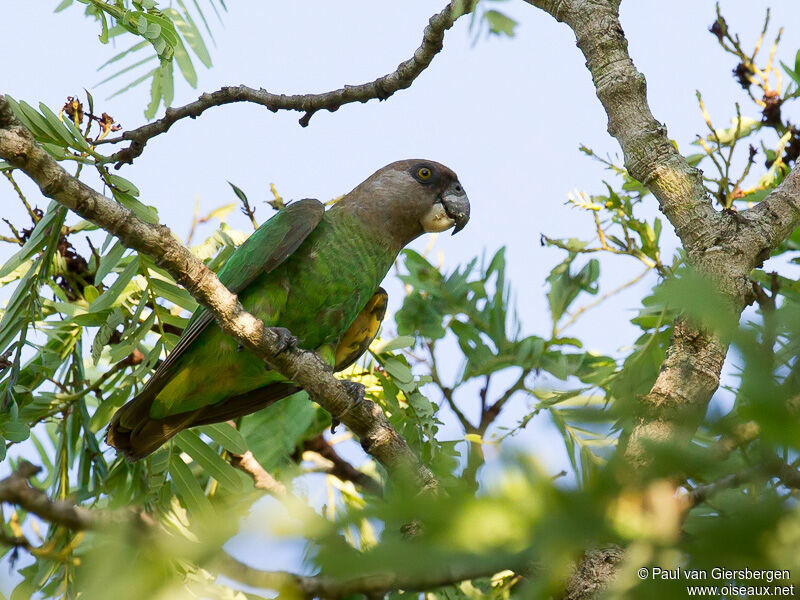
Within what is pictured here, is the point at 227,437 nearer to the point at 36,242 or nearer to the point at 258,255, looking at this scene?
the point at 258,255

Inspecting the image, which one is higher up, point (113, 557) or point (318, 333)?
point (318, 333)

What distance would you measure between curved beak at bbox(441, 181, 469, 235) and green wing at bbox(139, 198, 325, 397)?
99cm

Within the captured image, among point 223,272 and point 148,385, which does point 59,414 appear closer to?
point 148,385

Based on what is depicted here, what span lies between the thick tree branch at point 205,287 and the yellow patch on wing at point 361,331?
0.92 metres

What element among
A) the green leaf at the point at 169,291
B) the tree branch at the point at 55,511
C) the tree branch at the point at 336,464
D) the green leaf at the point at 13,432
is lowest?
the tree branch at the point at 55,511

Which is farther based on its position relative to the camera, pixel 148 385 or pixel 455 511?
pixel 148 385

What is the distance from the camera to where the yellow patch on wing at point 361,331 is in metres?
3.97

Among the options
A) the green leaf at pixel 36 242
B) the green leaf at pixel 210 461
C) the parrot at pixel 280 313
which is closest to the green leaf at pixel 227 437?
the green leaf at pixel 210 461

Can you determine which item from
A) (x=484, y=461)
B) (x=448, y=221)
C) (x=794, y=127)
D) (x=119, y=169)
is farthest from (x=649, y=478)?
(x=448, y=221)

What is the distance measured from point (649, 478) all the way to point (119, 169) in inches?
109

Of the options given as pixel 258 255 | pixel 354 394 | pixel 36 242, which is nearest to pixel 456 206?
pixel 258 255

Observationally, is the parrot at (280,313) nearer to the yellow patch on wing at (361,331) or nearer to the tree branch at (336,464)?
the yellow patch on wing at (361,331)

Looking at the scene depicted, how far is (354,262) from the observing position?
4027 mm

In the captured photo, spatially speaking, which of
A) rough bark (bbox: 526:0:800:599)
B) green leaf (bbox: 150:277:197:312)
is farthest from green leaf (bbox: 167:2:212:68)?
rough bark (bbox: 526:0:800:599)
